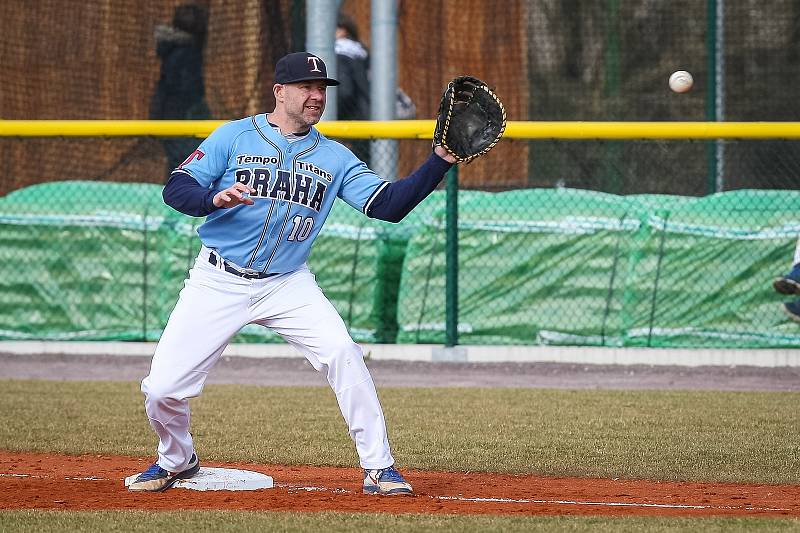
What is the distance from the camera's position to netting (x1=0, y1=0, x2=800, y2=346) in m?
10.8

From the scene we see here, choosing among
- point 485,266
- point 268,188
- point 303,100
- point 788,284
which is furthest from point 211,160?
point 485,266

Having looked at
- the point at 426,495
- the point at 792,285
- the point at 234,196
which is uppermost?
the point at 234,196

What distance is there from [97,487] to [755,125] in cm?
632

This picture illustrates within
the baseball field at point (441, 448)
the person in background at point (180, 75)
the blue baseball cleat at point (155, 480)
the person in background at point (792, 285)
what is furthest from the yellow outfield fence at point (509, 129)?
the blue baseball cleat at point (155, 480)

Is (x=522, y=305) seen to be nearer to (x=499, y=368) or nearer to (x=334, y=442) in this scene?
(x=499, y=368)

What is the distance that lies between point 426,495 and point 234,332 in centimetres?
100

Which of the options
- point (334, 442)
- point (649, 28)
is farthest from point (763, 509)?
point (649, 28)

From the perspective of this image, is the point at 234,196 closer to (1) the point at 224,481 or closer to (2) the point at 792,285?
(1) the point at 224,481

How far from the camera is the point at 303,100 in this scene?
559cm

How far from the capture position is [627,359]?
10664 mm

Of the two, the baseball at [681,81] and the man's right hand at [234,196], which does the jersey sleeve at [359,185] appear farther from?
the baseball at [681,81]

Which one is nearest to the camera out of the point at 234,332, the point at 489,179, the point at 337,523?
the point at 337,523

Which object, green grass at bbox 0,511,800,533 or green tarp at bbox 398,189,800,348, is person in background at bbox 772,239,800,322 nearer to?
green tarp at bbox 398,189,800,348

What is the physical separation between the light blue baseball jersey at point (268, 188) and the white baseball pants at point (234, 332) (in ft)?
0.34
